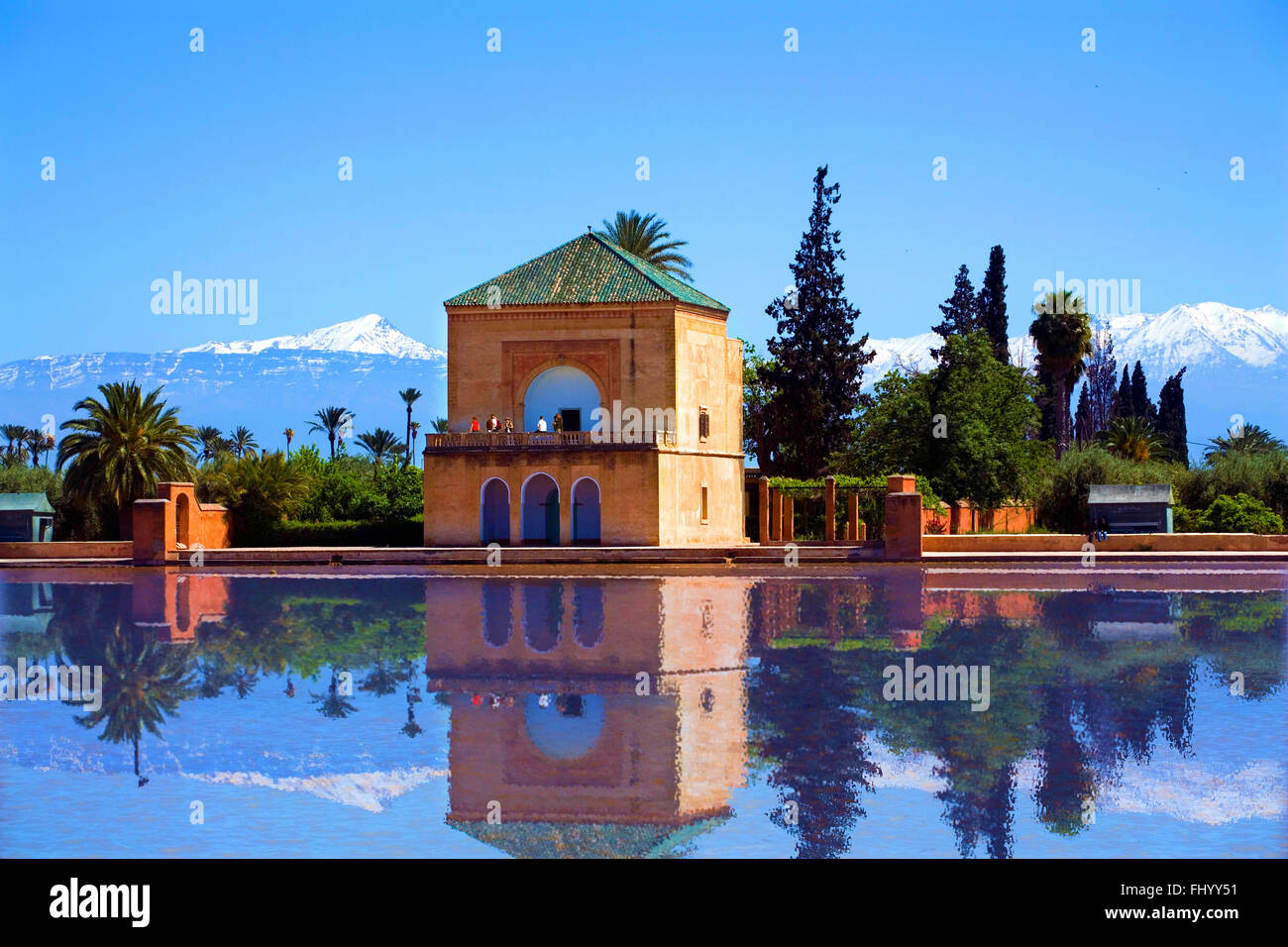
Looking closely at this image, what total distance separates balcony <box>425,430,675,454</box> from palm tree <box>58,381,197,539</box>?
8327 mm

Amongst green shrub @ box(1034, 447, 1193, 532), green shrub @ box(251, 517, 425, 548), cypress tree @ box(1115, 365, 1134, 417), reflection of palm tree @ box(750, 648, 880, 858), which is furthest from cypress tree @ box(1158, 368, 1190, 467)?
reflection of palm tree @ box(750, 648, 880, 858)

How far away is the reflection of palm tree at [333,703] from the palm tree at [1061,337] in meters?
46.9

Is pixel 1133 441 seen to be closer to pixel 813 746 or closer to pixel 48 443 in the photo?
pixel 813 746

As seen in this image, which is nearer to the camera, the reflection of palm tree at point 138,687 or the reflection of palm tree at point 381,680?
the reflection of palm tree at point 138,687

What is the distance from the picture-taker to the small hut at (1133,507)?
3528 cm

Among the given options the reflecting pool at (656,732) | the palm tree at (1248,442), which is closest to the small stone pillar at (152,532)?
the reflecting pool at (656,732)

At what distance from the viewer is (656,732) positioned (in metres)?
11.7

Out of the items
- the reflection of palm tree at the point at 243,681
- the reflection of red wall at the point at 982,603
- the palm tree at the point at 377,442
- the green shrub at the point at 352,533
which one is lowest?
the reflection of palm tree at the point at 243,681

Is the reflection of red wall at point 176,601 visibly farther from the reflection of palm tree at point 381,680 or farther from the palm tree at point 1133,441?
the palm tree at point 1133,441

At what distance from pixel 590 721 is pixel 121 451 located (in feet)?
98.6

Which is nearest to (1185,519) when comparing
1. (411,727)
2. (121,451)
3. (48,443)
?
(121,451)

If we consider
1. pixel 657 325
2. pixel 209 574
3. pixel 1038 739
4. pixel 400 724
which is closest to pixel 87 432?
pixel 209 574

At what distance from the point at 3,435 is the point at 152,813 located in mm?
96351

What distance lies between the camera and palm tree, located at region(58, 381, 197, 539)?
38594 millimetres
